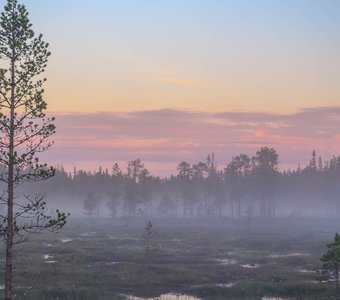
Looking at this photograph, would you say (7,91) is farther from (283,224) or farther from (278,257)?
(283,224)

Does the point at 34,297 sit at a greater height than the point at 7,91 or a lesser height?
lesser

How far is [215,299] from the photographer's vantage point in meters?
31.3

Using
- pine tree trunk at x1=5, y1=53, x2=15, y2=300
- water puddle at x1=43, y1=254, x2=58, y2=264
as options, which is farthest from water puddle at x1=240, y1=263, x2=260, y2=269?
pine tree trunk at x1=5, y1=53, x2=15, y2=300

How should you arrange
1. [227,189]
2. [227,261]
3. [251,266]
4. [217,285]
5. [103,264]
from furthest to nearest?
[227,189] < [227,261] < [251,266] < [103,264] < [217,285]

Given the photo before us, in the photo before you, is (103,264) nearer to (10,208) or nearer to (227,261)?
(227,261)

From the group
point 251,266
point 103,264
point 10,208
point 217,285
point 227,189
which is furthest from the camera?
point 227,189

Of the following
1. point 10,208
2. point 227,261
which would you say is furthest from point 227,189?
point 10,208

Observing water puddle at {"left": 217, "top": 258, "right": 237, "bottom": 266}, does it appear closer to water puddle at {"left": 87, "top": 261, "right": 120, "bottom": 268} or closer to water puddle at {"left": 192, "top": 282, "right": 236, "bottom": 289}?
water puddle at {"left": 87, "top": 261, "right": 120, "bottom": 268}

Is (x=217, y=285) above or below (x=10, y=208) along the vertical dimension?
below

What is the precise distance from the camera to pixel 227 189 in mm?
172250

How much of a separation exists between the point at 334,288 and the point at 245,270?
12622mm

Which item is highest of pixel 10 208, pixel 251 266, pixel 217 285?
pixel 10 208

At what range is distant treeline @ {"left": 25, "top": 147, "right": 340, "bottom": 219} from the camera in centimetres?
14088

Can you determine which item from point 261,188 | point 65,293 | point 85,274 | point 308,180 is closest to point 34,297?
point 65,293
